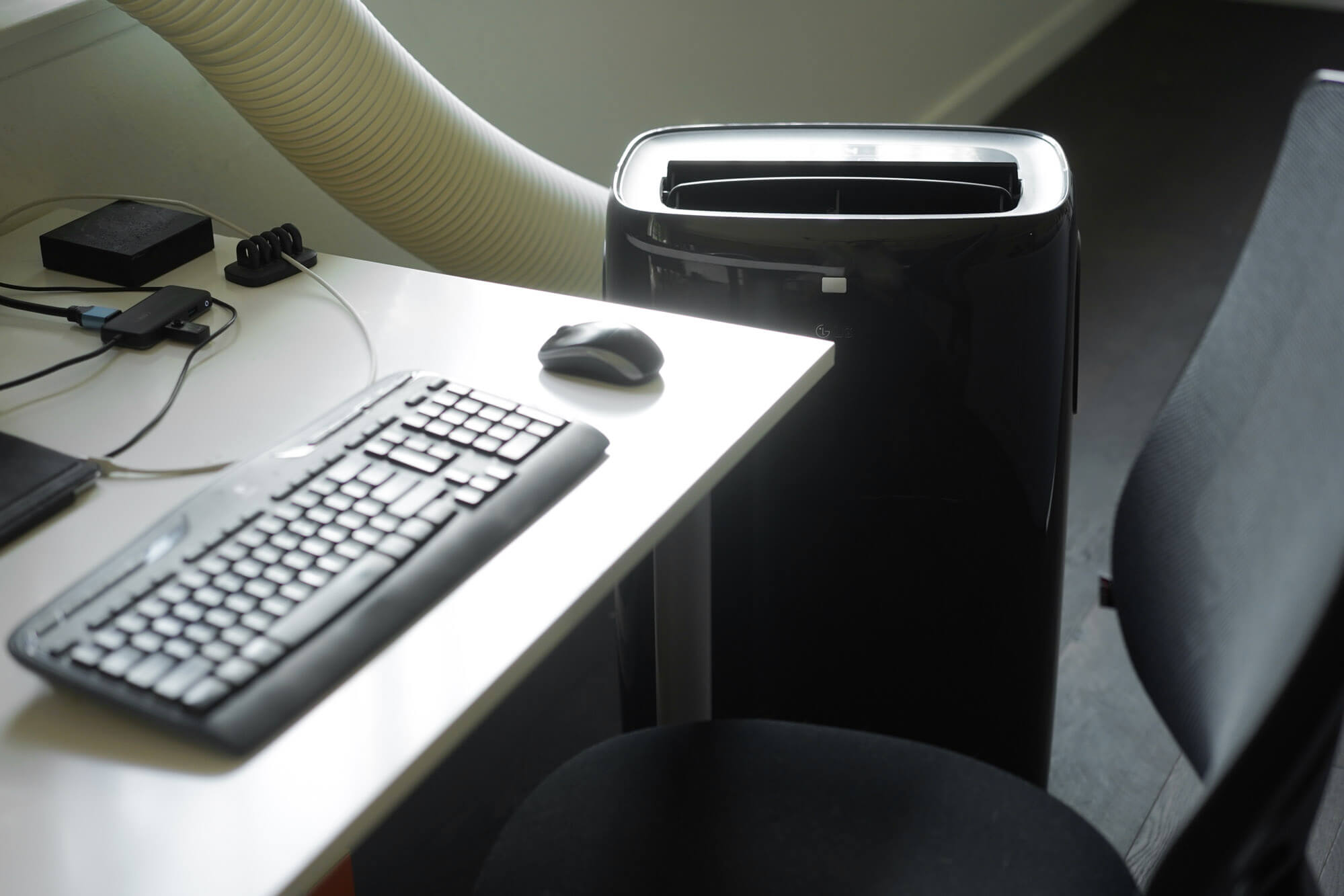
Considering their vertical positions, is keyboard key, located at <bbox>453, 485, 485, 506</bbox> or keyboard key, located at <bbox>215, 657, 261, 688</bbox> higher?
keyboard key, located at <bbox>453, 485, 485, 506</bbox>

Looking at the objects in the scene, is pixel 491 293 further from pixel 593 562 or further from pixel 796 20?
pixel 796 20

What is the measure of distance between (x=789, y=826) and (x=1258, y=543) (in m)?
0.39

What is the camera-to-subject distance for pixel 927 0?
9.76 ft

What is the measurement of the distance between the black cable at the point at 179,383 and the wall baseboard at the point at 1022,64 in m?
2.26

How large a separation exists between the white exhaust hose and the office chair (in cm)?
65

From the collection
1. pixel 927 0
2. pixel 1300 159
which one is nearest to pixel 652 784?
pixel 1300 159

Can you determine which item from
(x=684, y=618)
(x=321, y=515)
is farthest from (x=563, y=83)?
(x=321, y=515)

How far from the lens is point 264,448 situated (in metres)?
0.91

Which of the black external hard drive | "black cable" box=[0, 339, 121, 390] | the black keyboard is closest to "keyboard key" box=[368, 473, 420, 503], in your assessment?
Result: the black keyboard

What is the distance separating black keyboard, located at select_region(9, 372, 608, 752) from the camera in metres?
0.69

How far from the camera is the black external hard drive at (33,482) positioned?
0.84 meters

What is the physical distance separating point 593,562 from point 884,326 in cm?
48

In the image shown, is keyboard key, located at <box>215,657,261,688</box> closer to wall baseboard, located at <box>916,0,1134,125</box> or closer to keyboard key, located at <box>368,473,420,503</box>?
keyboard key, located at <box>368,473,420,503</box>

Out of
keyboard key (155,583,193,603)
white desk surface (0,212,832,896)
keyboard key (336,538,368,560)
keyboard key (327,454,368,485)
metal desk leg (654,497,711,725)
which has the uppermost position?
keyboard key (327,454,368,485)
